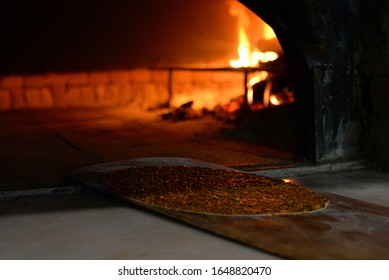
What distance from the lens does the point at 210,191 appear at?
3959 millimetres

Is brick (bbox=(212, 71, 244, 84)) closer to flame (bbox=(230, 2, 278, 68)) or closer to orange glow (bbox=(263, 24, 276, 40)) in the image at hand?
flame (bbox=(230, 2, 278, 68))

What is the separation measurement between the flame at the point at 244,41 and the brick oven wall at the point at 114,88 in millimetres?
273

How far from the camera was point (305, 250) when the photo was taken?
9.15 ft

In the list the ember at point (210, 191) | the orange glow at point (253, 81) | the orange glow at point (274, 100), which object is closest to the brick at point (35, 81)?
the orange glow at point (253, 81)

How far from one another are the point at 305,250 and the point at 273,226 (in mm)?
413

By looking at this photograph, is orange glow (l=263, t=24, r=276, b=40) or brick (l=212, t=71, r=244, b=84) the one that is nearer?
orange glow (l=263, t=24, r=276, b=40)

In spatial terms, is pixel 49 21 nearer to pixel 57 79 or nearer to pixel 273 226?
pixel 57 79

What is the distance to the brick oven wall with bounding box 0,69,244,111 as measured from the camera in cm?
1005

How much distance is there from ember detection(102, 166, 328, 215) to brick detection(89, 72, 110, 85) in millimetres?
5789

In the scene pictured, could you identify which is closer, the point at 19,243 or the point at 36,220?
the point at 19,243

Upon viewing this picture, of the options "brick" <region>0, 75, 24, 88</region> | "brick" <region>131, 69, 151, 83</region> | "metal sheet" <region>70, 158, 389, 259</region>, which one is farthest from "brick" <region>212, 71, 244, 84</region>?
"metal sheet" <region>70, 158, 389, 259</region>

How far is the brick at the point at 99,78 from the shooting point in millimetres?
10227

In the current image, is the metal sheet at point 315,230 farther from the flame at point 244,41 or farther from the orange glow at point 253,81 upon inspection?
the flame at point 244,41

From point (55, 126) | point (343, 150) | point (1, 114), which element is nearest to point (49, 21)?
point (1, 114)
